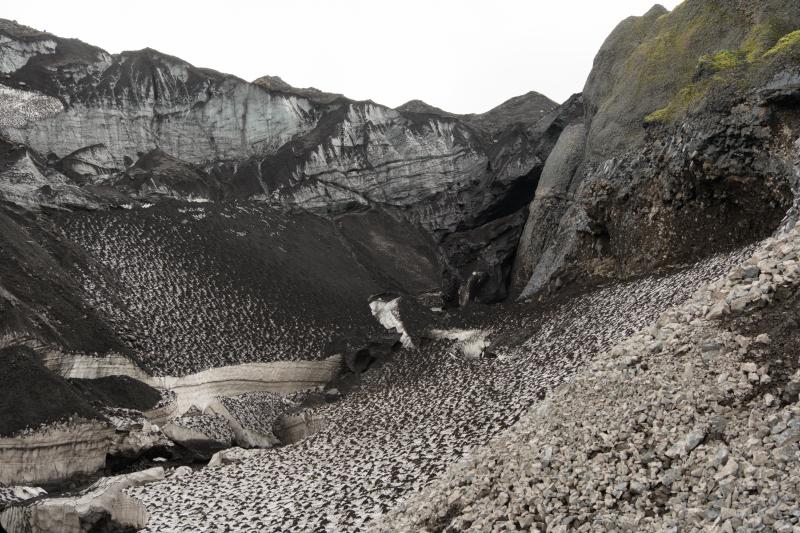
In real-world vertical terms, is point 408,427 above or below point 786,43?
below

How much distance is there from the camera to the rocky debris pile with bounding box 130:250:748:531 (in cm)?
1812

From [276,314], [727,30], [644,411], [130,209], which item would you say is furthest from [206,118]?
[644,411]

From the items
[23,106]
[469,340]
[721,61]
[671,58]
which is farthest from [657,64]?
[23,106]

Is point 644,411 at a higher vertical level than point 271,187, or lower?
lower

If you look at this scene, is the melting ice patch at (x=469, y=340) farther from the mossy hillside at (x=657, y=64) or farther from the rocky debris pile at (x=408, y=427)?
the mossy hillside at (x=657, y=64)

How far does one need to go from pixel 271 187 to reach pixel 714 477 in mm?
71458

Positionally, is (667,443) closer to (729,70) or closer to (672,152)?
(672,152)

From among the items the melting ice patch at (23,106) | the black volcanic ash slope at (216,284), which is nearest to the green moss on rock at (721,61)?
the black volcanic ash slope at (216,284)

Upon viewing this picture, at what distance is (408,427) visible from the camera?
23.1 metres

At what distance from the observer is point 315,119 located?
283 feet

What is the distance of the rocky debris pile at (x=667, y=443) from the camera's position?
30.2 feet

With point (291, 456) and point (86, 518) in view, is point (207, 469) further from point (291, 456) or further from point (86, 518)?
point (86, 518)

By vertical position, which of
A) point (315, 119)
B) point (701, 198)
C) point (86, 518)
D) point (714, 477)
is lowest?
point (86, 518)

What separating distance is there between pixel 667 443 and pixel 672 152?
19.3 m
